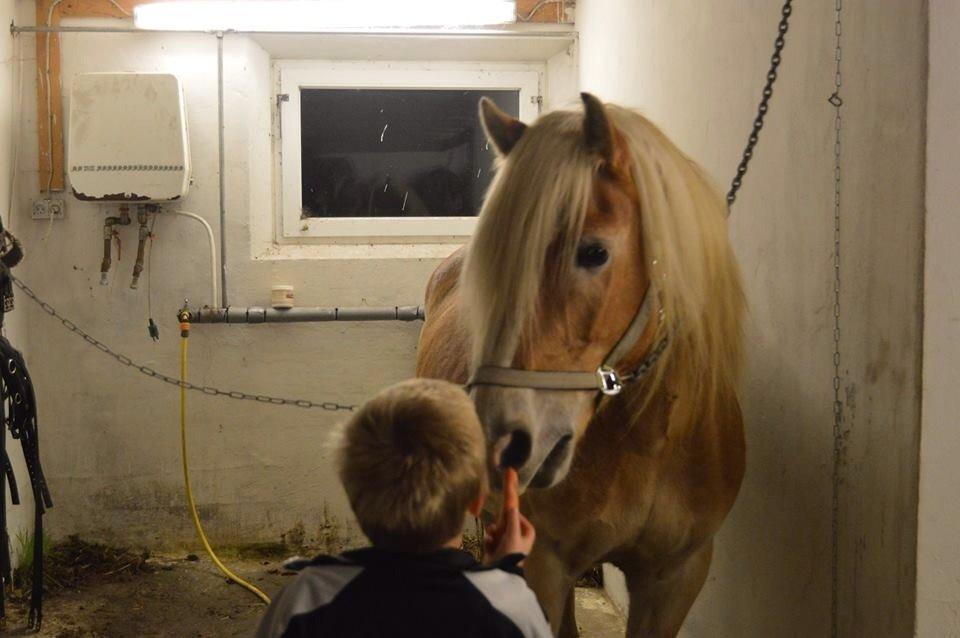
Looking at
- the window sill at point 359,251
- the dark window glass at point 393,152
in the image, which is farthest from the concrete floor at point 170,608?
the dark window glass at point 393,152

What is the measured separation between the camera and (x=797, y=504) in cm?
177

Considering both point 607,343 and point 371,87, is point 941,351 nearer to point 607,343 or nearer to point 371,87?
point 607,343

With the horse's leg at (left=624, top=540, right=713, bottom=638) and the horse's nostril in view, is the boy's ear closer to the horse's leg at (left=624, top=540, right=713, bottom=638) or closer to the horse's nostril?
the horse's nostril

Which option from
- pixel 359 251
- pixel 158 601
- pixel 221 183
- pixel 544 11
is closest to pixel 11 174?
pixel 221 183

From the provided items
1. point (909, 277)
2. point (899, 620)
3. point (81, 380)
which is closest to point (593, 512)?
point (899, 620)

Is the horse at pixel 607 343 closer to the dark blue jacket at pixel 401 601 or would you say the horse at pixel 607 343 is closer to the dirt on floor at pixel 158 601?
the dark blue jacket at pixel 401 601

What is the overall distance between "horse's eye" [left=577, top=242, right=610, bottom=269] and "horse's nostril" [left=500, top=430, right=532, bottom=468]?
26 cm

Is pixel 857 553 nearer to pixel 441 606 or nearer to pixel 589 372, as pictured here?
pixel 589 372

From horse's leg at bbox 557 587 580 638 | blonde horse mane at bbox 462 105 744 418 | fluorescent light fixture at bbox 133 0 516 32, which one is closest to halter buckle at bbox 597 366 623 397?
blonde horse mane at bbox 462 105 744 418

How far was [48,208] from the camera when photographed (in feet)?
11.7

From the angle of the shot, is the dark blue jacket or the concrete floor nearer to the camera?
the dark blue jacket

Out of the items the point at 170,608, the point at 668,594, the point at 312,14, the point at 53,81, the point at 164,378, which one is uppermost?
the point at 312,14

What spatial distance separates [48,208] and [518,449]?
2.93 m

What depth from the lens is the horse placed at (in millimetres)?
1289
